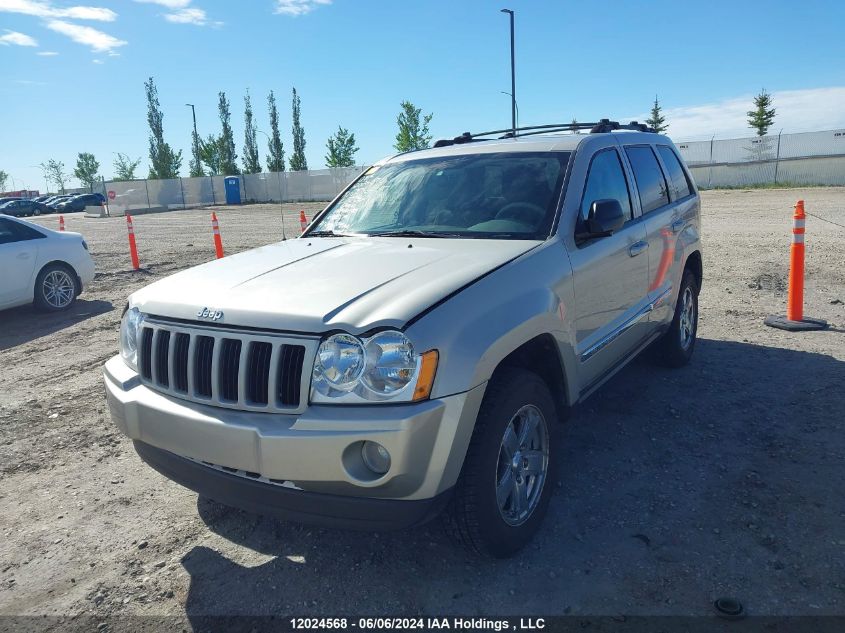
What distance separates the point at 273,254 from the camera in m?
3.88

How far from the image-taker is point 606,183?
425 centimetres

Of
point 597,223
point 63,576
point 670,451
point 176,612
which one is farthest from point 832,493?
point 63,576

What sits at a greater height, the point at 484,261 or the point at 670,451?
the point at 484,261

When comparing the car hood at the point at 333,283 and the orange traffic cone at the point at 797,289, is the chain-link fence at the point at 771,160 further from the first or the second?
the car hood at the point at 333,283

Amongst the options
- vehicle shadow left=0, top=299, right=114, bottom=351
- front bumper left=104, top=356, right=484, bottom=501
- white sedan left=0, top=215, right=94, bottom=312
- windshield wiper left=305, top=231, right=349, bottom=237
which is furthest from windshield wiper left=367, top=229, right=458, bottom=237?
white sedan left=0, top=215, right=94, bottom=312

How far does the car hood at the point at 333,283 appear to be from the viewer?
2652mm

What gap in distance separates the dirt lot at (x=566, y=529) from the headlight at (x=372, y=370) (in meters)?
0.98

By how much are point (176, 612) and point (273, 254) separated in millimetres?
1946

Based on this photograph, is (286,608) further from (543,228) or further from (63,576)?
(543,228)

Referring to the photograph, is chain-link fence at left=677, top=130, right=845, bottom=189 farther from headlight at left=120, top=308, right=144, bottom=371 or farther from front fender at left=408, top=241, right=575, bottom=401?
headlight at left=120, top=308, right=144, bottom=371

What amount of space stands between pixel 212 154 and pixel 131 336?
70.8 metres

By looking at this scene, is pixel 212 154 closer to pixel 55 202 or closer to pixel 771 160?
pixel 55 202

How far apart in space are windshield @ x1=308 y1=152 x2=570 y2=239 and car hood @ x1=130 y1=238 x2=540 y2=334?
0.20 metres

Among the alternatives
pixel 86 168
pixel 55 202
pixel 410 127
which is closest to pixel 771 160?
pixel 410 127
